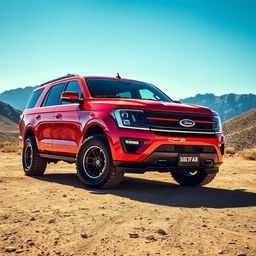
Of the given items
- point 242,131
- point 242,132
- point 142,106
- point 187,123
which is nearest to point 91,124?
point 142,106

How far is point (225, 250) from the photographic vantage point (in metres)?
2.98

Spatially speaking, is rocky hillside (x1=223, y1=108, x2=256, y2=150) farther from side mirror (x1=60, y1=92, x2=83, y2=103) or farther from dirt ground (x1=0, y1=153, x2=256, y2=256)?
dirt ground (x1=0, y1=153, x2=256, y2=256)

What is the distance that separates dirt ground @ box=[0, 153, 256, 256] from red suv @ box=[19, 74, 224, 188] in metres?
0.47

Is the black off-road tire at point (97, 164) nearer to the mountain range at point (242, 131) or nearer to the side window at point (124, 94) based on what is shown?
the side window at point (124, 94)

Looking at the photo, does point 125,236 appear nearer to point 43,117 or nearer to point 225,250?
point 225,250

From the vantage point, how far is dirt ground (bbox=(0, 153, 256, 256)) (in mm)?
3033

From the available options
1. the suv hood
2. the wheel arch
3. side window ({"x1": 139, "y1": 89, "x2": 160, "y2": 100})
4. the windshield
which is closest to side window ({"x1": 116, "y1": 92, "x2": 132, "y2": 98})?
the windshield

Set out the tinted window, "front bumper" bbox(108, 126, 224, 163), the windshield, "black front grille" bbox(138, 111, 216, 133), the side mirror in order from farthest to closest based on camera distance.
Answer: the tinted window
the windshield
the side mirror
"black front grille" bbox(138, 111, 216, 133)
"front bumper" bbox(108, 126, 224, 163)

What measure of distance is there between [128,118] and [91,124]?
2.83ft

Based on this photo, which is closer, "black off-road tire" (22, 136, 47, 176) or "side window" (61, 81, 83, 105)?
"side window" (61, 81, 83, 105)

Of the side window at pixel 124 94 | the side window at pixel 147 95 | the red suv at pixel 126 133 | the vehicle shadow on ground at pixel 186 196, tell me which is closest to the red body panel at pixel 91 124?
the red suv at pixel 126 133

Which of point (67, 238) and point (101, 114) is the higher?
point (101, 114)

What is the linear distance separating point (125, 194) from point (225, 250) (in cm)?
287

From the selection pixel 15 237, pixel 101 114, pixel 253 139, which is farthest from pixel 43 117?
pixel 253 139
